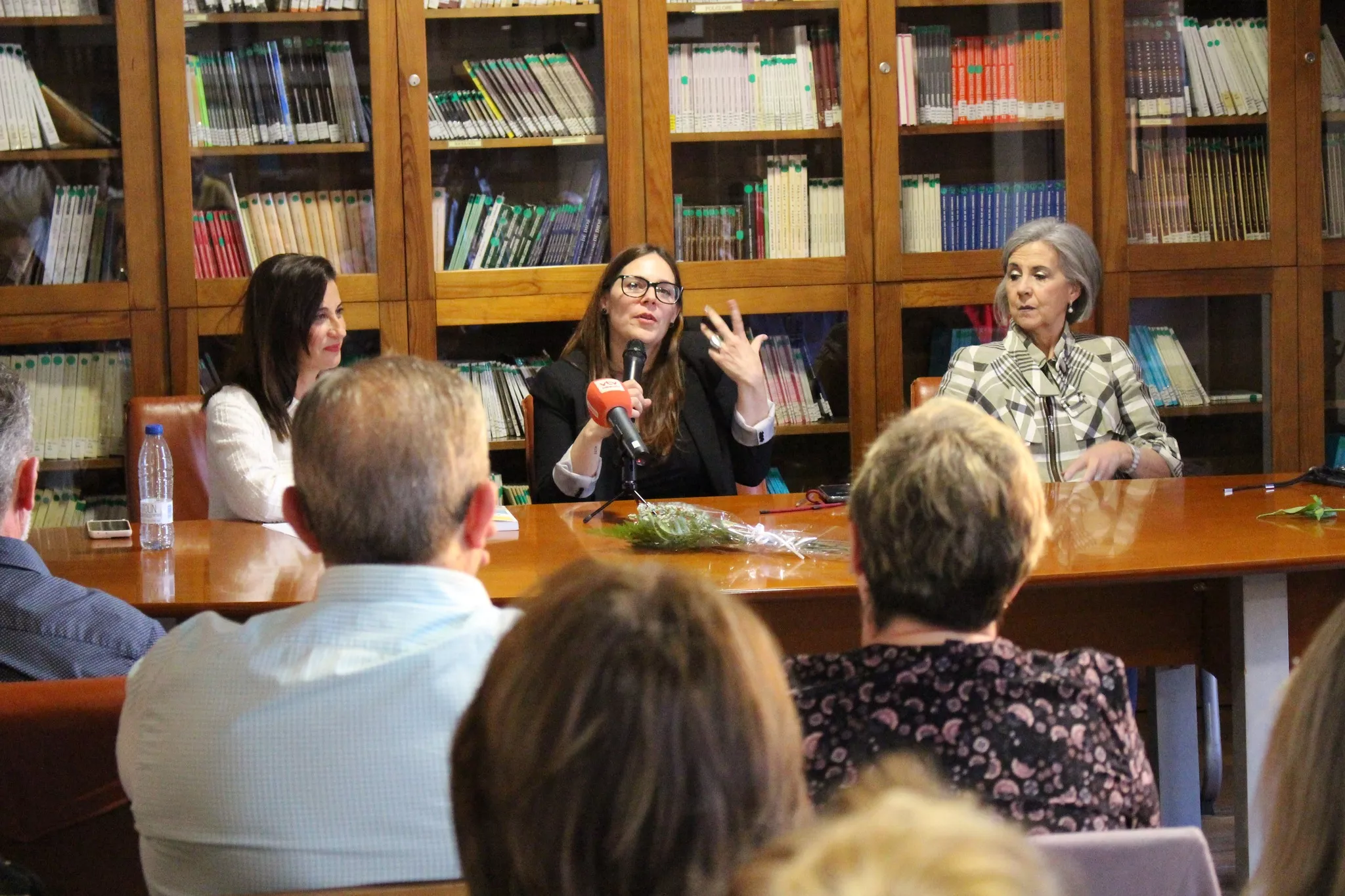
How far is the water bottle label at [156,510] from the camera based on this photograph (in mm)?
2676

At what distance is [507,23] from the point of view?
13.4 feet

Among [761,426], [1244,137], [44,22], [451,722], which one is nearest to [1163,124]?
[1244,137]

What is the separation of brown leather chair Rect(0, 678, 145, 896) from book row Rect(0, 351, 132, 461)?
262cm

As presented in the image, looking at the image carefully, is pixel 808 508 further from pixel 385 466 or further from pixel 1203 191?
pixel 1203 191

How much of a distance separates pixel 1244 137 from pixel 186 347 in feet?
10.3

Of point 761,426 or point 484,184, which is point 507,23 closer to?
point 484,184

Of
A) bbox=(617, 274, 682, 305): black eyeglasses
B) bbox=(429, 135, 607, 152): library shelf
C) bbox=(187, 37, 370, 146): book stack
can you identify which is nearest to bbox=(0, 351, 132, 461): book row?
bbox=(187, 37, 370, 146): book stack

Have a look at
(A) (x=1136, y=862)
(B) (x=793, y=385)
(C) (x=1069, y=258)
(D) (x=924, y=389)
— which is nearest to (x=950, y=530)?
(A) (x=1136, y=862)

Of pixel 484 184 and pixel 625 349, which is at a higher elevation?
pixel 484 184

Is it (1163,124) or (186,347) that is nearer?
(186,347)

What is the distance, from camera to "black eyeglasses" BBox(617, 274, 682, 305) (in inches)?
135

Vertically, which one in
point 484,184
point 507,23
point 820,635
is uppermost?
point 507,23

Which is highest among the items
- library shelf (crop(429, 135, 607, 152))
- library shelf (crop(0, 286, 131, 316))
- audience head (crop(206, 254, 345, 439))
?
library shelf (crop(429, 135, 607, 152))

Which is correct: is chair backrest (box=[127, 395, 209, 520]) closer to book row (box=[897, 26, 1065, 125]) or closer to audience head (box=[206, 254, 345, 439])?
audience head (box=[206, 254, 345, 439])
